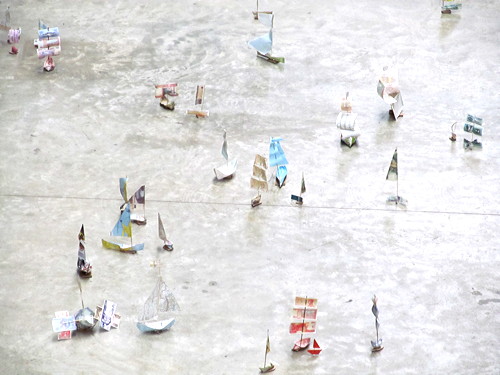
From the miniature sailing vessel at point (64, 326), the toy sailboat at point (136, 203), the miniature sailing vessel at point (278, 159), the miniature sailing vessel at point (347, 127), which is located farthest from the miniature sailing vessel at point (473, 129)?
the miniature sailing vessel at point (64, 326)

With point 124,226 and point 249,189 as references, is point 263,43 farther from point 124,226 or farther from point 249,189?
point 124,226

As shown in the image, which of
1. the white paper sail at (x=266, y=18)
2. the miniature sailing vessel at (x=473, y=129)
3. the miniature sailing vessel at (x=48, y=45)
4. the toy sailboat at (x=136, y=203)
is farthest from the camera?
the white paper sail at (x=266, y=18)

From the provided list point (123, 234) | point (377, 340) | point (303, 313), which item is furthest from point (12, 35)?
point (377, 340)

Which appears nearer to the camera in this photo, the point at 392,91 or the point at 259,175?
the point at 259,175

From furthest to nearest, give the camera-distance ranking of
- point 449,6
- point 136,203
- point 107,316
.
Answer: point 449,6
point 136,203
point 107,316

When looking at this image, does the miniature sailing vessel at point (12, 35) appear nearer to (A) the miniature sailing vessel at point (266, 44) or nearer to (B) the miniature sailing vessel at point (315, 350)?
(A) the miniature sailing vessel at point (266, 44)

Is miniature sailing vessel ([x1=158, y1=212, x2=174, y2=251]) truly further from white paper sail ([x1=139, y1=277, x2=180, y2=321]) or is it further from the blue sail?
the blue sail
